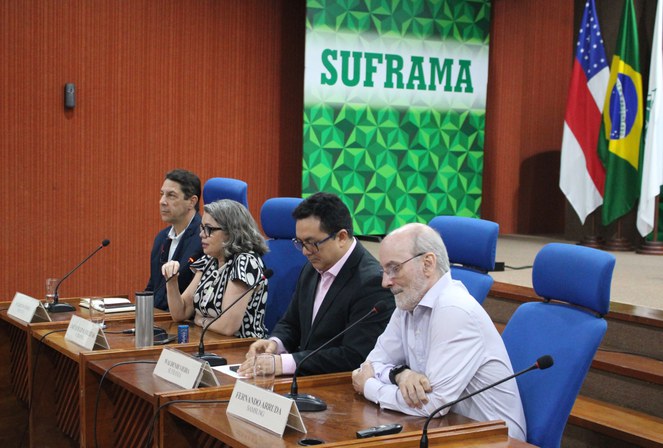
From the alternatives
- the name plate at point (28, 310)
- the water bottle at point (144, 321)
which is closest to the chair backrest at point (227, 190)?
the name plate at point (28, 310)

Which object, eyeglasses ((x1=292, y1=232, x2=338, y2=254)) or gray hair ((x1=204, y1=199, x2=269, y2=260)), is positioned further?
gray hair ((x1=204, y1=199, x2=269, y2=260))

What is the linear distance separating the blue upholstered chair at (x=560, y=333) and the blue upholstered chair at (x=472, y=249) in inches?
14.0

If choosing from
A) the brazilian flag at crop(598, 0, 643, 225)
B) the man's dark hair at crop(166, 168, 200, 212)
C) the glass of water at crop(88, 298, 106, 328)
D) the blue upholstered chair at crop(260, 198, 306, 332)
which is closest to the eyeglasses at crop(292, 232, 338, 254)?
the glass of water at crop(88, 298, 106, 328)

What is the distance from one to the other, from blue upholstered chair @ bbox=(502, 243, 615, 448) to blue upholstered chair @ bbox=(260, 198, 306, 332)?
158 centimetres

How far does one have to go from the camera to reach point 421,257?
241 centimetres

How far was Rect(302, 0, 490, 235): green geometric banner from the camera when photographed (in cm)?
641

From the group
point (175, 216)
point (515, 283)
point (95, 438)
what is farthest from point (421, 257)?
point (515, 283)

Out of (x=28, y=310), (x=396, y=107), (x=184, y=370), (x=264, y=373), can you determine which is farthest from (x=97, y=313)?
(x=396, y=107)

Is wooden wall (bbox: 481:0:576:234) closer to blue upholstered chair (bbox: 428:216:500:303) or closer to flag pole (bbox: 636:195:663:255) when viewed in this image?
flag pole (bbox: 636:195:663:255)

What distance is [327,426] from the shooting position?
2.13m

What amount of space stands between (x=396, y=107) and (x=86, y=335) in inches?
162

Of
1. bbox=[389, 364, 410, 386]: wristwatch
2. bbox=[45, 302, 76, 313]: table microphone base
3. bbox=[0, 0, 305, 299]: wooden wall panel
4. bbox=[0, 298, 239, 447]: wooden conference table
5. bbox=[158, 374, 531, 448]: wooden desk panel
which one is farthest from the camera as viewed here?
bbox=[0, 0, 305, 299]: wooden wall panel

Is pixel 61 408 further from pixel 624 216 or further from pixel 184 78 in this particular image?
pixel 624 216

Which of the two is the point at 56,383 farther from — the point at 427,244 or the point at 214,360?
the point at 427,244
